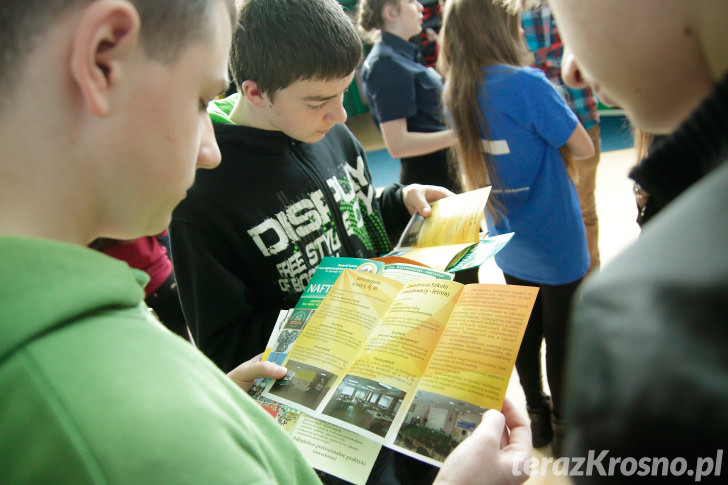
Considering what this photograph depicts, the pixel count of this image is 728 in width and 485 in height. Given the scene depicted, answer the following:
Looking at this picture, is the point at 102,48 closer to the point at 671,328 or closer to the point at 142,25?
the point at 142,25

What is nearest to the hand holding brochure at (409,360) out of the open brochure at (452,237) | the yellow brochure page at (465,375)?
the yellow brochure page at (465,375)

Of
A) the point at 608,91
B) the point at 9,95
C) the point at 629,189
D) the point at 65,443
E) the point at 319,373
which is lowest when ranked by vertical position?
the point at 629,189

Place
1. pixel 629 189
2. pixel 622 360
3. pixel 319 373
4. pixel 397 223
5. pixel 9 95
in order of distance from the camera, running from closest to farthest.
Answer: pixel 622 360 < pixel 9 95 < pixel 319 373 < pixel 397 223 < pixel 629 189

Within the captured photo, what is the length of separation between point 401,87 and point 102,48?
1696 mm

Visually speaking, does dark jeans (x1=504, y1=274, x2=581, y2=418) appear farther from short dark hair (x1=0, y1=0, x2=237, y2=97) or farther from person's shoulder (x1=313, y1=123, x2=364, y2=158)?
short dark hair (x1=0, y1=0, x2=237, y2=97)

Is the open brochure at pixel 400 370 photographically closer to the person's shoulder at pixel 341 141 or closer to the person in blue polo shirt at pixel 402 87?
the person's shoulder at pixel 341 141

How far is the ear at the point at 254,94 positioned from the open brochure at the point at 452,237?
493 millimetres

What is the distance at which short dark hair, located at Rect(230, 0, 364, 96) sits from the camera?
1.03 m

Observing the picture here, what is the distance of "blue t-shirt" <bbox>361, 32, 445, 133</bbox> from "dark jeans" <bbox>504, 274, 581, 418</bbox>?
32.4 inches

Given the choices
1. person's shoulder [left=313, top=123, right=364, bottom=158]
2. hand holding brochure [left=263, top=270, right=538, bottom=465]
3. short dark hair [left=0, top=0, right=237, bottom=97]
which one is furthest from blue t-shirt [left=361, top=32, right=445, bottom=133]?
short dark hair [left=0, top=0, right=237, bottom=97]

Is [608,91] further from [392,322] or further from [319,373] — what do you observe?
[319,373]

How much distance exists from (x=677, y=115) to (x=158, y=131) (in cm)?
51

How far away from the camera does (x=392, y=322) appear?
0.80 meters

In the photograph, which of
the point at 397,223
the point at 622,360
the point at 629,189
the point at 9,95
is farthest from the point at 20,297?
the point at 629,189
